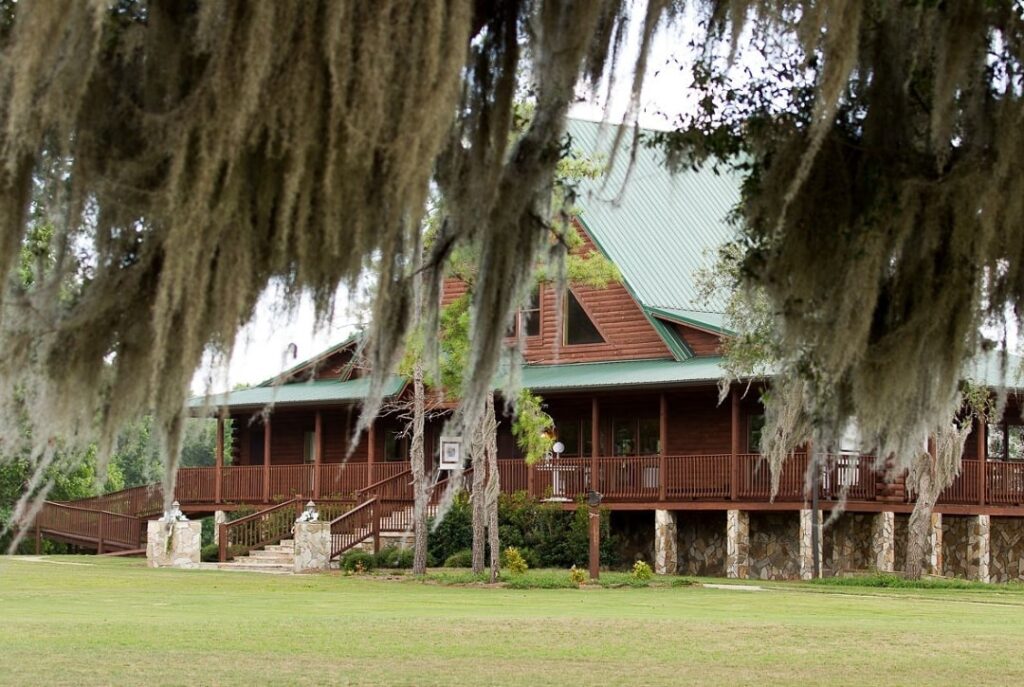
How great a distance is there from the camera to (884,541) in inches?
1117

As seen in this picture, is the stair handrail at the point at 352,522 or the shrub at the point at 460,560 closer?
the shrub at the point at 460,560

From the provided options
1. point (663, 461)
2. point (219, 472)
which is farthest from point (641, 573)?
point (219, 472)

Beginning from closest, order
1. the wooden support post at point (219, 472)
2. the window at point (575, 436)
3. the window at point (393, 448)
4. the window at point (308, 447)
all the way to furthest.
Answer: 1. the window at point (575, 436)
2. the wooden support post at point (219, 472)
3. the window at point (393, 448)
4. the window at point (308, 447)

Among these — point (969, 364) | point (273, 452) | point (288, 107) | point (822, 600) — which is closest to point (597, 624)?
point (822, 600)

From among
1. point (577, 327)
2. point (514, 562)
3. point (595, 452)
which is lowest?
point (514, 562)

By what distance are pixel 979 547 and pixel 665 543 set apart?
541 centimetres

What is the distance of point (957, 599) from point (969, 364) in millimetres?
16041

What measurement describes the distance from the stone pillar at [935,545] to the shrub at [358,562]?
30.8 feet

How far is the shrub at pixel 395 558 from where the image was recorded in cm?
2898

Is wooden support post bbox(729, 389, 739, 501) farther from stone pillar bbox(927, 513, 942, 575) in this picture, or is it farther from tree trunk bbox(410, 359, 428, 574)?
tree trunk bbox(410, 359, 428, 574)

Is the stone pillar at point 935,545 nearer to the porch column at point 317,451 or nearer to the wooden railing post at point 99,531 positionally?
the porch column at point 317,451

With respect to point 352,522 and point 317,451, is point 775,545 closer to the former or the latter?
point 352,522

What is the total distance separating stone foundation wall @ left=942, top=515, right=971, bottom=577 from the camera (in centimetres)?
2981

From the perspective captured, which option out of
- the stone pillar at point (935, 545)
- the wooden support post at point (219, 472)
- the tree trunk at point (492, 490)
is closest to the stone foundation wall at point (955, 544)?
the stone pillar at point (935, 545)
